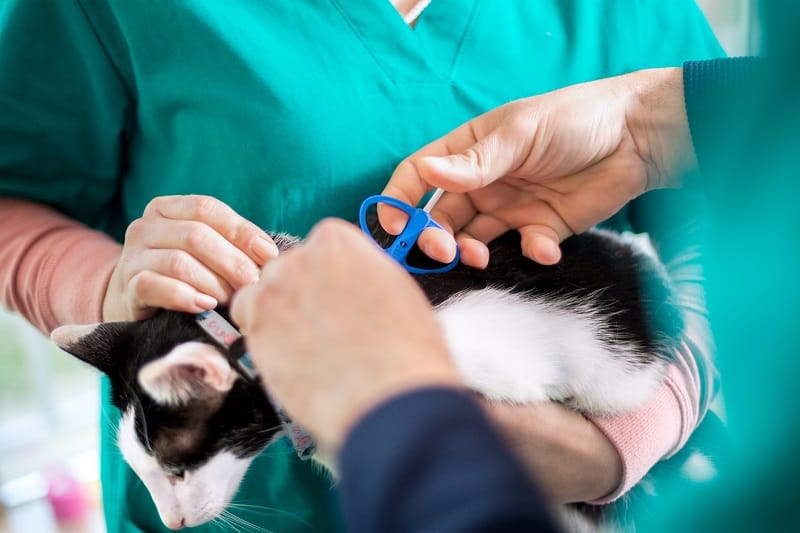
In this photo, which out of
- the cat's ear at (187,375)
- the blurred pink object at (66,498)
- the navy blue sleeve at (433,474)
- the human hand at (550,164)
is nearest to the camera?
the navy blue sleeve at (433,474)

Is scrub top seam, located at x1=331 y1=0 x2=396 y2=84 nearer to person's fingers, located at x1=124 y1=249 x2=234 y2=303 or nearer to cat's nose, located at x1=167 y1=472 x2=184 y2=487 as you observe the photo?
person's fingers, located at x1=124 y1=249 x2=234 y2=303

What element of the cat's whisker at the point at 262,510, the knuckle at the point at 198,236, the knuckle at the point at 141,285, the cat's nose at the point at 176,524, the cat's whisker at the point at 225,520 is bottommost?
the cat's whisker at the point at 225,520

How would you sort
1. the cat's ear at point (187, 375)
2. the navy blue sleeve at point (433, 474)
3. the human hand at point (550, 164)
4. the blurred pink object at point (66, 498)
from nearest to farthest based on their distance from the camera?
1. the navy blue sleeve at point (433, 474)
2. the cat's ear at point (187, 375)
3. the human hand at point (550, 164)
4. the blurred pink object at point (66, 498)

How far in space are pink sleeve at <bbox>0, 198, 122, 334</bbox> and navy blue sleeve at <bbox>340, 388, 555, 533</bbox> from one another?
0.53m

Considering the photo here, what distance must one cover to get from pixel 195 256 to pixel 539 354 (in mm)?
391

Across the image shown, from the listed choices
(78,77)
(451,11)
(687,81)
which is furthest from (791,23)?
(78,77)

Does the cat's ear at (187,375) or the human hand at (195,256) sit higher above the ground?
the human hand at (195,256)

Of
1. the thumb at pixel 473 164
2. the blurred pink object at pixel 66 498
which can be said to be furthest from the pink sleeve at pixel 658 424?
the blurred pink object at pixel 66 498

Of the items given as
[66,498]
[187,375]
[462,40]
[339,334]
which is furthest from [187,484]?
[66,498]

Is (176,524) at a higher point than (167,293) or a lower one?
lower

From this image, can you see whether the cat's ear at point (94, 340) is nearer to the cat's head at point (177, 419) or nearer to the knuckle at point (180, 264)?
the cat's head at point (177, 419)

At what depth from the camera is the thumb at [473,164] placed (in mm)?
642

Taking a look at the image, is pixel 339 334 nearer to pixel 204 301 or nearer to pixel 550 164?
pixel 204 301

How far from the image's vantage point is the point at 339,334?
0.36 metres
